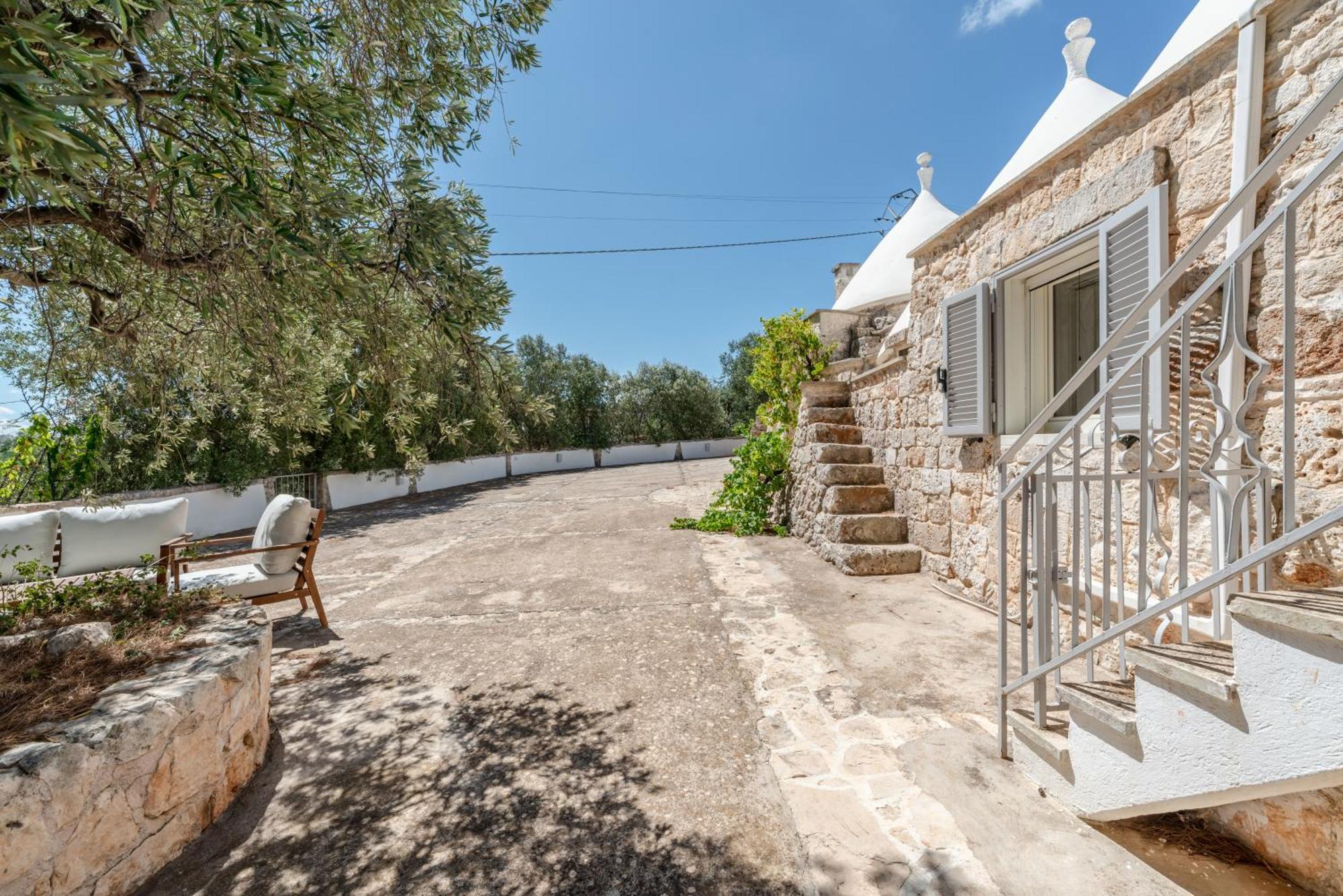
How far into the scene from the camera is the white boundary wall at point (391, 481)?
797 centimetres

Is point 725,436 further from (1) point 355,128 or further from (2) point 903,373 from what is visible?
(1) point 355,128

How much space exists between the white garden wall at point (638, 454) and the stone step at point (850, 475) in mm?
14753

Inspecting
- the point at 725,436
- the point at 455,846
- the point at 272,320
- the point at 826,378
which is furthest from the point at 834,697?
the point at 725,436

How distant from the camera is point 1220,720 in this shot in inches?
47.3

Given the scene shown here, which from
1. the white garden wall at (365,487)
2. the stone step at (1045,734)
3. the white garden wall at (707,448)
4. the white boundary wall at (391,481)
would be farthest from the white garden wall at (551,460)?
the stone step at (1045,734)

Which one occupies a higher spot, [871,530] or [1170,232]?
[1170,232]

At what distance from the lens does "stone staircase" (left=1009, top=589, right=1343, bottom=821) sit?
1014 mm

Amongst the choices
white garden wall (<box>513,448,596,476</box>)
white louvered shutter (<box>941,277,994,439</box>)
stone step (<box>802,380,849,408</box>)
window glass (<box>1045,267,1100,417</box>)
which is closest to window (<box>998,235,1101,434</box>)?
window glass (<box>1045,267,1100,417</box>)

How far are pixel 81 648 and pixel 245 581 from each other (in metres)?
1.37

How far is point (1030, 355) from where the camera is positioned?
3.46 metres

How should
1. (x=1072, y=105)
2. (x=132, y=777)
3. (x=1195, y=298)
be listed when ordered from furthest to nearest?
(x=1072, y=105) → (x=132, y=777) → (x=1195, y=298)

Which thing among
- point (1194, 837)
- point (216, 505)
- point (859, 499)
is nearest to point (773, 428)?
point (859, 499)

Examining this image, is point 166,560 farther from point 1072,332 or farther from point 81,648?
point 1072,332

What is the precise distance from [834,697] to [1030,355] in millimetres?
2701
